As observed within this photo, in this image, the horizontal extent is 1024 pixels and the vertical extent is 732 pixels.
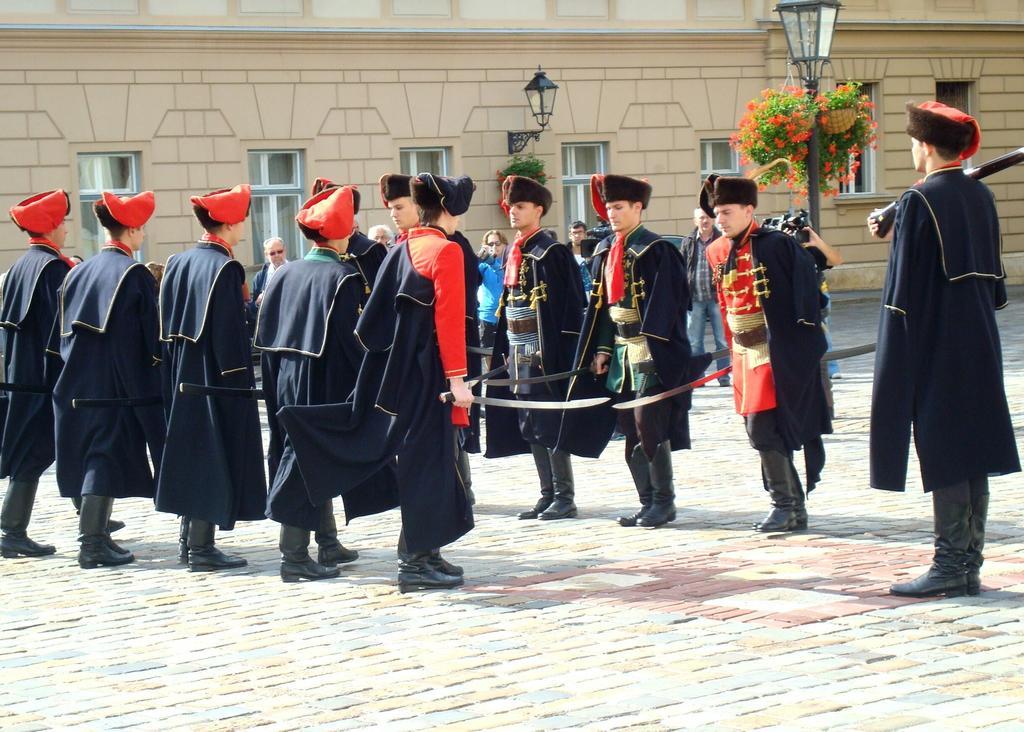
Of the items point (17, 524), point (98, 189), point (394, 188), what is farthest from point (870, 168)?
point (17, 524)

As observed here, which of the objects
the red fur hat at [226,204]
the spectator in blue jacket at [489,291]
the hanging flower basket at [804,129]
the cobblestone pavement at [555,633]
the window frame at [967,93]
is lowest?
the cobblestone pavement at [555,633]

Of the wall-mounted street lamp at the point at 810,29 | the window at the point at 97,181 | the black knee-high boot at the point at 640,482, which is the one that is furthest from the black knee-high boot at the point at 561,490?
the window at the point at 97,181

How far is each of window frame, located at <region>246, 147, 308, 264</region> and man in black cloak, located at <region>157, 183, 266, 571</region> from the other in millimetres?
15408

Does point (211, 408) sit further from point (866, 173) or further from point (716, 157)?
point (866, 173)

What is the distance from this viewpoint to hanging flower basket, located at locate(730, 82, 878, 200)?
13609 mm

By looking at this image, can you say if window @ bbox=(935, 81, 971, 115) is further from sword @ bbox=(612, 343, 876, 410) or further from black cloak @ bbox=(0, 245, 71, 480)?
black cloak @ bbox=(0, 245, 71, 480)

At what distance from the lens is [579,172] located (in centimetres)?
2600

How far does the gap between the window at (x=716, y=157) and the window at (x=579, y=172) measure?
1.79 m

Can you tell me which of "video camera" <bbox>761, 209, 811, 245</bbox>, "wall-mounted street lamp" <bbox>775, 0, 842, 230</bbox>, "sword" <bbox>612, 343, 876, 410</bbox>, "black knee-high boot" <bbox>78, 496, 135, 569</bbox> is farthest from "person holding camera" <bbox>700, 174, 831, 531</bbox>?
"wall-mounted street lamp" <bbox>775, 0, 842, 230</bbox>

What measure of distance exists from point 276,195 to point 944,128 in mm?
17976

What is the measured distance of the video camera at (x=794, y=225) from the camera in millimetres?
8883

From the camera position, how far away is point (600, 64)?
2548 centimetres

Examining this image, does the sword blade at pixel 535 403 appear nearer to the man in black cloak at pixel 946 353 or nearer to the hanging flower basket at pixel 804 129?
the man in black cloak at pixel 946 353

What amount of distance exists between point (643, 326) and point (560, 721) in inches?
152
